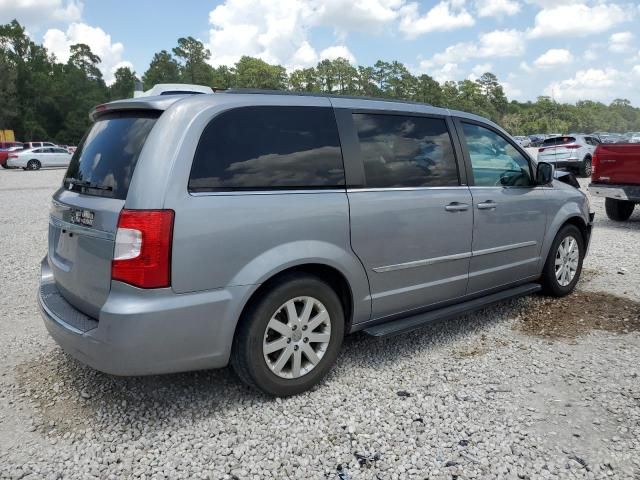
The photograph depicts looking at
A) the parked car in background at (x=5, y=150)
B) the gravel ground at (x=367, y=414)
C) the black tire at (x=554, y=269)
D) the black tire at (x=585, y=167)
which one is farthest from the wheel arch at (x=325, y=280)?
the parked car in background at (x=5, y=150)

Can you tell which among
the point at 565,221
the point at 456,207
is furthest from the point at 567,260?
the point at 456,207

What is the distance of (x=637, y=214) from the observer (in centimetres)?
1089

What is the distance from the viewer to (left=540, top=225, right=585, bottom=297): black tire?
4902mm

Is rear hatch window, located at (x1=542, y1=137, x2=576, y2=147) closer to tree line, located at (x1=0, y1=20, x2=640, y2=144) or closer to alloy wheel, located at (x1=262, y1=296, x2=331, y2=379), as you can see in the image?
alloy wheel, located at (x1=262, y1=296, x2=331, y2=379)

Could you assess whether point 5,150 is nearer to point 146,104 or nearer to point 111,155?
point 111,155

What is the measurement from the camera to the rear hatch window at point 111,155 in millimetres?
2820

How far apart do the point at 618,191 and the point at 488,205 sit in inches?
246

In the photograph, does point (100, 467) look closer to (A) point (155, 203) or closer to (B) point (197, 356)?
(B) point (197, 356)

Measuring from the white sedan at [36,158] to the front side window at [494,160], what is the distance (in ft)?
105

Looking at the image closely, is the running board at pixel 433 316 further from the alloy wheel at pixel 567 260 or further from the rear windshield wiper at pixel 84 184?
the rear windshield wiper at pixel 84 184

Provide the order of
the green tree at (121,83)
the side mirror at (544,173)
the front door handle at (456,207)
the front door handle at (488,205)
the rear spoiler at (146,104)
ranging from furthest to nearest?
the green tree at (121,83), the side mirror at (544,173), the front door handle at (488,205), the front door handle at (456,207), the rear spoiler at (146,104)

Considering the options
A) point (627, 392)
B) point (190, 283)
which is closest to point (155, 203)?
point (190, 283)

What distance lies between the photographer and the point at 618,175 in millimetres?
9094

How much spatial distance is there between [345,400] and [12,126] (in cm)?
7612
